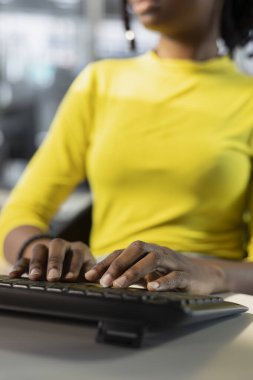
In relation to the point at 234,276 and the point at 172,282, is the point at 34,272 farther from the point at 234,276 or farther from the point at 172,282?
the point at 234,276

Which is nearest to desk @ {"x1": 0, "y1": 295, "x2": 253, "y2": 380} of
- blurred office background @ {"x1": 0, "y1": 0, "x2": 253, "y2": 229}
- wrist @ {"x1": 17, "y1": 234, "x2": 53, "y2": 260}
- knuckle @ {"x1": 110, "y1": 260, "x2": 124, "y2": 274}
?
knuckle @ {"x1": 110, "y1": 260, "x2": 124, "y2": 274}

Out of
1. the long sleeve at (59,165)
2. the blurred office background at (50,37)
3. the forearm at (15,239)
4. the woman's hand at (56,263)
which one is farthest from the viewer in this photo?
the blurred office background at (50,37)

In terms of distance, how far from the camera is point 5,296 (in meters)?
0.69

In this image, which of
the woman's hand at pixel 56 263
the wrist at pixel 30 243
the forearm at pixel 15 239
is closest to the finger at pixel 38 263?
the woman's hand at pixel 56 263

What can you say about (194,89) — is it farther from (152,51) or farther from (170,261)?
(170,261)

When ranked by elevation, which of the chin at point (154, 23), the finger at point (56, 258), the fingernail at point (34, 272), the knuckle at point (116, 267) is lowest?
the finger at point (56, 258)

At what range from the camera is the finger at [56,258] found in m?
0.84

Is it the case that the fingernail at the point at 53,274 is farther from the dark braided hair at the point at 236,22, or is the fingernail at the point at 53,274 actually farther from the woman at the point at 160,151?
the dark braided hair at the point at 236,22

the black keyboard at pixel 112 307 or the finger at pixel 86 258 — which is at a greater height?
the black keyboard at pixel 112 307

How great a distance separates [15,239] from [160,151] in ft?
1.05

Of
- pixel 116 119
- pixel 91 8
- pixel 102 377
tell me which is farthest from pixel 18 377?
pixel 91 8

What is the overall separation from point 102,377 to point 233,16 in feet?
4.04

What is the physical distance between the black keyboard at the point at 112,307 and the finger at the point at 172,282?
9 centimetres

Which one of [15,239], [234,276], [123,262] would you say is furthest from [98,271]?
[15,239]
